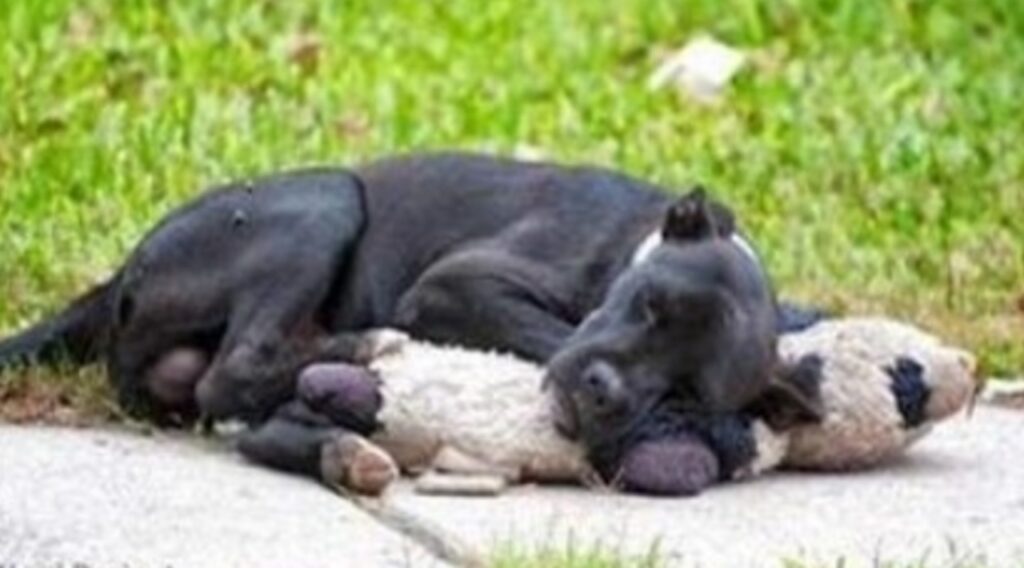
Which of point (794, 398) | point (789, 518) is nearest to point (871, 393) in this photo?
point (794, 398)

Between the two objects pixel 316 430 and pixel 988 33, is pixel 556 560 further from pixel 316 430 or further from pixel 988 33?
pixel 988 33

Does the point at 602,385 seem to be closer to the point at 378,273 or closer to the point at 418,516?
the point at 418,516

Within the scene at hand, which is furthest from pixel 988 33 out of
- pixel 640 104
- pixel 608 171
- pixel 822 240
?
pixel 608 171

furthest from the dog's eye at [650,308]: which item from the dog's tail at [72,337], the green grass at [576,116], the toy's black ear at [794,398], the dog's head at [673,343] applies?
the green grass at [576,116]

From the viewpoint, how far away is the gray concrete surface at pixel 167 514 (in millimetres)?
5977

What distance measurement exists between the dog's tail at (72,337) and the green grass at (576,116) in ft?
2.51

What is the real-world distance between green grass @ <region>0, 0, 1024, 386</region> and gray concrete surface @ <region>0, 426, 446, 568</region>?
5.14 ft

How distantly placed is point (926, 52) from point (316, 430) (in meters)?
5.89

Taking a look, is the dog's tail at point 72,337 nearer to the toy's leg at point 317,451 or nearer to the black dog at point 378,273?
the black dog at point 378,273

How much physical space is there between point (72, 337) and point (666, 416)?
151 centimetres

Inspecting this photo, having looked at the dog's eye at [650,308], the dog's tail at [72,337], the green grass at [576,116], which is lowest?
the green grass at [576,116]

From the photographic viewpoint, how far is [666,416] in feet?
21.7

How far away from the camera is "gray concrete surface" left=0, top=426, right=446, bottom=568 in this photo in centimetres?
598

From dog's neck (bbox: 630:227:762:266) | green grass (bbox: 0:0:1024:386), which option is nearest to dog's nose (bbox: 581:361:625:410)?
dog's neck (bbox: 630:227:762:266)
